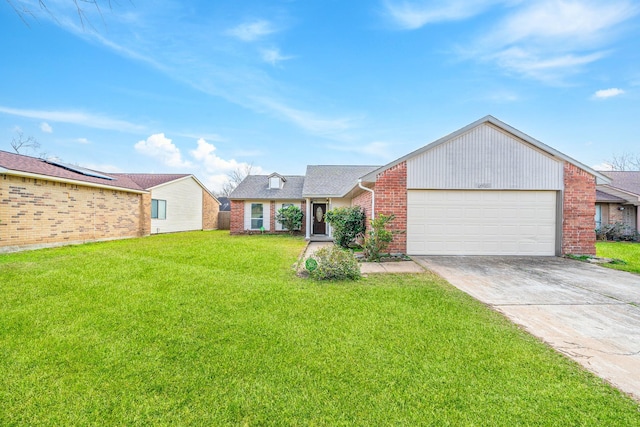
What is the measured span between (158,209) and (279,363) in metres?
18.6

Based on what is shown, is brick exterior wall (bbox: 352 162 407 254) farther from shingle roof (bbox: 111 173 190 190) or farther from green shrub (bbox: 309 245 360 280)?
shingle roof (bbox: 111 173 190 190)

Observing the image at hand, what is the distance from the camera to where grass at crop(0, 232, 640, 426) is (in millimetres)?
2131

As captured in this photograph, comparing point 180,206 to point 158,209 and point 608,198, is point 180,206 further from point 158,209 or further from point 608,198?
point 608,198

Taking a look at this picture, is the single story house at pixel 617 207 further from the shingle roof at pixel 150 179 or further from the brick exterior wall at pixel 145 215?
the shingle roof at pixel 150 179

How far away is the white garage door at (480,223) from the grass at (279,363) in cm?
453

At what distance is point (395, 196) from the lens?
909cm

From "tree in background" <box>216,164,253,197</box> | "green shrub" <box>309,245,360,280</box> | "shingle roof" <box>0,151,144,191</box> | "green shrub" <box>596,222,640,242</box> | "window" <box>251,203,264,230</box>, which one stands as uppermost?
"tree in background" <box>216,164,253,197</box>

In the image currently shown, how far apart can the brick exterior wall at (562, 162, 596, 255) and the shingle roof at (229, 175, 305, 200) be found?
12990 millimetres

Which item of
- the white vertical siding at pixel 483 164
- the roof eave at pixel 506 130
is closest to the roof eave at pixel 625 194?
the roof eave at pixel 506 130

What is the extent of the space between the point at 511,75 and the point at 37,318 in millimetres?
15549

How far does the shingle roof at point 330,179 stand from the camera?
15.9 meters

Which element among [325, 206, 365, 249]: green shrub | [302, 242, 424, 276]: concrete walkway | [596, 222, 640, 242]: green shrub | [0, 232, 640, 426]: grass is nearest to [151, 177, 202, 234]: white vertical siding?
[325, 206, 365, 249]: green shrub

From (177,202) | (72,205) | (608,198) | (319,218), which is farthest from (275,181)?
(608,198)

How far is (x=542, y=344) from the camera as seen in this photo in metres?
3.19
